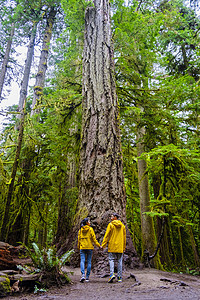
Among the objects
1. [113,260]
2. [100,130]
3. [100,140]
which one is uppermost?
[100,130]

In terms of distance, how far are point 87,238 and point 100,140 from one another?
2.24 m

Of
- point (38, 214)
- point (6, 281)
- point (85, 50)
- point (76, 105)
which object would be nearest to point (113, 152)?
point (76, 105)

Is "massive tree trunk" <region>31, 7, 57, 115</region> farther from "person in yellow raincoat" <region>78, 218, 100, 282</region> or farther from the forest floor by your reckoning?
the forest floor

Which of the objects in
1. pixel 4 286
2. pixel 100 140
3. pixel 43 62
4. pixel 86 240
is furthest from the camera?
pixel 43 62

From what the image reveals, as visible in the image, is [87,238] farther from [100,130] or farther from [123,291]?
[100,130]

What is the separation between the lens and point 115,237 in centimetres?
375

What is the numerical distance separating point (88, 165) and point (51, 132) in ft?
8.58

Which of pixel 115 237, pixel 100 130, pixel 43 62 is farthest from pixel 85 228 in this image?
pixel 43 62

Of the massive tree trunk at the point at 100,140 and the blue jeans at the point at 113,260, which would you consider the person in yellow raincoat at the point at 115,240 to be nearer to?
the blue jeans at the point at 113,260

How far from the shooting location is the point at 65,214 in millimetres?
8195

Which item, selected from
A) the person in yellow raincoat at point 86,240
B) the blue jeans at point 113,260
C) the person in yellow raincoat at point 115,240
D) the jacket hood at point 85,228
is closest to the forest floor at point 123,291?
the blue jeans at point 113,260

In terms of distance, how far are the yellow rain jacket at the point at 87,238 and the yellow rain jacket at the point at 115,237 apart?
0.24m

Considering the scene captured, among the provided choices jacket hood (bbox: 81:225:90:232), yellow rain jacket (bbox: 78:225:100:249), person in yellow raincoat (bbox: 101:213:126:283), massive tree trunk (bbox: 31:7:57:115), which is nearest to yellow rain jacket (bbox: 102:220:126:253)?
person in yellow raincoat (bbox: 101:213:126:283)

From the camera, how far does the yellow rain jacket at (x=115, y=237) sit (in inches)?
145
